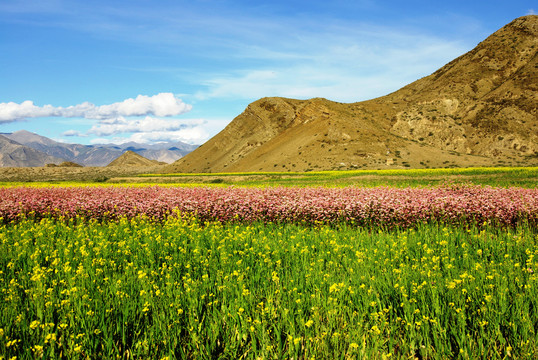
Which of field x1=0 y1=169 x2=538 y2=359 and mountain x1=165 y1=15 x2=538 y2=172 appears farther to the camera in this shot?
mountain x1=165 y1=15 x2=538 y2=172

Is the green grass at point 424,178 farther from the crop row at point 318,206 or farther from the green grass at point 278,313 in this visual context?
the green grass at point 278,313

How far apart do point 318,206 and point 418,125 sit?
74130mm

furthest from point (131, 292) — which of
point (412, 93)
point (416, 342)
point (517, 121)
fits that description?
point (412, 93)

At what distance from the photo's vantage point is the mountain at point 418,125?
62.6 metres

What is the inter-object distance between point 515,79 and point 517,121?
1371 centimetres

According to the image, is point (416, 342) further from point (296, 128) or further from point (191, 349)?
point (296, 128)

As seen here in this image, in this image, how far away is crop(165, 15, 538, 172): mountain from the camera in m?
62.6

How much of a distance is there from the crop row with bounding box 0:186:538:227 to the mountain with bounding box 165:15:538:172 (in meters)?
45.4

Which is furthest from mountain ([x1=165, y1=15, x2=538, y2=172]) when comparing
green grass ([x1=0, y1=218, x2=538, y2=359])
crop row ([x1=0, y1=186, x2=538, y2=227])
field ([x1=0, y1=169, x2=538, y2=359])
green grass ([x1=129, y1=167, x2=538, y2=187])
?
green grass ([x1=0, y1=218, x2=538, y2=359])

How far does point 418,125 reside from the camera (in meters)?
77.2

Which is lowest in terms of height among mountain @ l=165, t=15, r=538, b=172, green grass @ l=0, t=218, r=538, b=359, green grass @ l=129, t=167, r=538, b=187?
green grass @ l=0, t=218, r=538, b=359

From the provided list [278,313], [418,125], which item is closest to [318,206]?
[278,313]

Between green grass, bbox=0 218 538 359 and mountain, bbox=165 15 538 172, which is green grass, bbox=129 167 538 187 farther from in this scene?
mountain, bbox=165 15 538 172

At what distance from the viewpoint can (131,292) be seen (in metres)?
4.70
